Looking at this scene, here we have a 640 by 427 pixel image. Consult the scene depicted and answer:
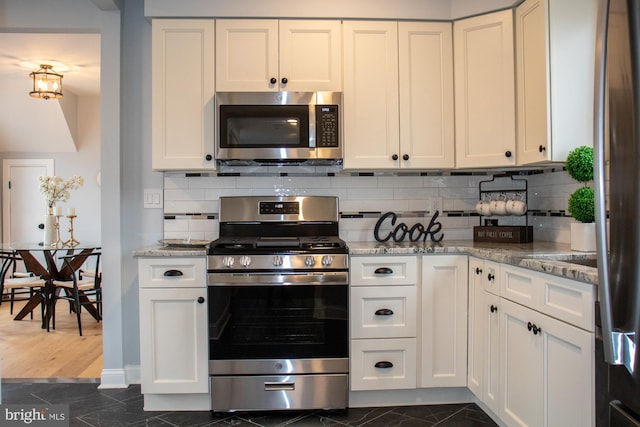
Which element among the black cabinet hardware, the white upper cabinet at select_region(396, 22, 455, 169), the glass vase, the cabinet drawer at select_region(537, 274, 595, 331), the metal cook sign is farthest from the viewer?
the glass vase

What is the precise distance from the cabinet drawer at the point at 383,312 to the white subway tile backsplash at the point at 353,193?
0.58 meters

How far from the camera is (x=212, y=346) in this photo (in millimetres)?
2285

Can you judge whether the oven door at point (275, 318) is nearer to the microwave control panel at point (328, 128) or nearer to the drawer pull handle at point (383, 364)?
the drawer pull handle at point (383, 364)

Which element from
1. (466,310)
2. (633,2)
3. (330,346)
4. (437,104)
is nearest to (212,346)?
(330,346)

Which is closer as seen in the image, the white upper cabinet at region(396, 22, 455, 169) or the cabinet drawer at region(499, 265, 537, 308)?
the cabinet drawer at region(499, 265, 537, 308)

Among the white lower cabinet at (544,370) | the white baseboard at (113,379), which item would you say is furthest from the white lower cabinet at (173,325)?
the white lower cabinet at (544,370)

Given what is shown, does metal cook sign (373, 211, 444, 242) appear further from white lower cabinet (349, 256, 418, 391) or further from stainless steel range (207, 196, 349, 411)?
stainless steel range (207, 196, 349, 411)

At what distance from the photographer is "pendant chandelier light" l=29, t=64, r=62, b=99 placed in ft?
14.2

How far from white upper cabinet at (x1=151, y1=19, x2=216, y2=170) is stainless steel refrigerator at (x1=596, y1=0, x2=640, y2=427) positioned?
2051 mm

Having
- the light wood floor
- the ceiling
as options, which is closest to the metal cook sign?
the light wood floor

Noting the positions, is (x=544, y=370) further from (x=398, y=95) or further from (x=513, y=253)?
(x=398, y=95)

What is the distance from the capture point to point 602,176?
2.69ft

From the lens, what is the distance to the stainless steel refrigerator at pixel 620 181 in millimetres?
786

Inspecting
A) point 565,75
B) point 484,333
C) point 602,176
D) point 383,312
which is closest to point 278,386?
point 383,312
